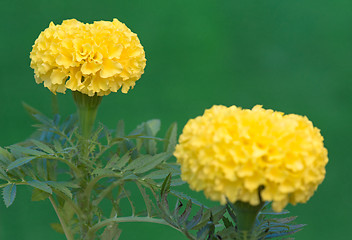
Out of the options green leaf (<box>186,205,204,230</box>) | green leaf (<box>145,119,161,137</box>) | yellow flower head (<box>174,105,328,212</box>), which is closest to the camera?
yellow flower head (<box>174,105,328,212</box>)

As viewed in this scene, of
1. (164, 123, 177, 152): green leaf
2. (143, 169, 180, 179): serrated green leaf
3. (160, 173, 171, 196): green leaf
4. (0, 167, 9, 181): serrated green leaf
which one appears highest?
(164, 123, 177, 152): green leaf

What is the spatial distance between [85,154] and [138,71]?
223 millimetres

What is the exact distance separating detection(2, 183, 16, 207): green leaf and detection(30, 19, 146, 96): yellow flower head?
218mm

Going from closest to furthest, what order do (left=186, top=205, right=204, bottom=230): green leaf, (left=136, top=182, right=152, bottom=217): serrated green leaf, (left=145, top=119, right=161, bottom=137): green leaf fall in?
(left=186, top=205, right=204, bottom=230): green leaf → (left=136, top=182, right=152, bottom=217): serrated green leaf → (left=145, top=119, right=161, bottom=137): green leaf

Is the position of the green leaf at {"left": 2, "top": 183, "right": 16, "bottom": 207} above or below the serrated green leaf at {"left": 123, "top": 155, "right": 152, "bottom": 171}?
below

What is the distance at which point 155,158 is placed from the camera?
1.08m

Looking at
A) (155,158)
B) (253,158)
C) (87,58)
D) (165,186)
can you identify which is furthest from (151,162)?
(253,158)

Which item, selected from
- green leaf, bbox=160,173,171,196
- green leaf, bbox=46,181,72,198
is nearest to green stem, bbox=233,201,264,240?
green leaf, bbox=160,173,171,196

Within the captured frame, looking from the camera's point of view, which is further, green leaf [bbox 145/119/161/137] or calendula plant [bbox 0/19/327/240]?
green leaf [bbox 145/119/161/137]

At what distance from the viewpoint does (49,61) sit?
1.08m

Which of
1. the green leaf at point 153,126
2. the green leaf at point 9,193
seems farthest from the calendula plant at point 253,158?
the green leaf at point 153,126

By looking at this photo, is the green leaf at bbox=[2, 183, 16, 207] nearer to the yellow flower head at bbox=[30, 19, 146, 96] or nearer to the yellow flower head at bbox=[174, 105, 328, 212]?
the yellow flower head at bbox=[30, 19, 146, 96]

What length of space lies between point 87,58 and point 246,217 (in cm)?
47

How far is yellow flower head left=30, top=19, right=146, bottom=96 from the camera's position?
107 centimetres
